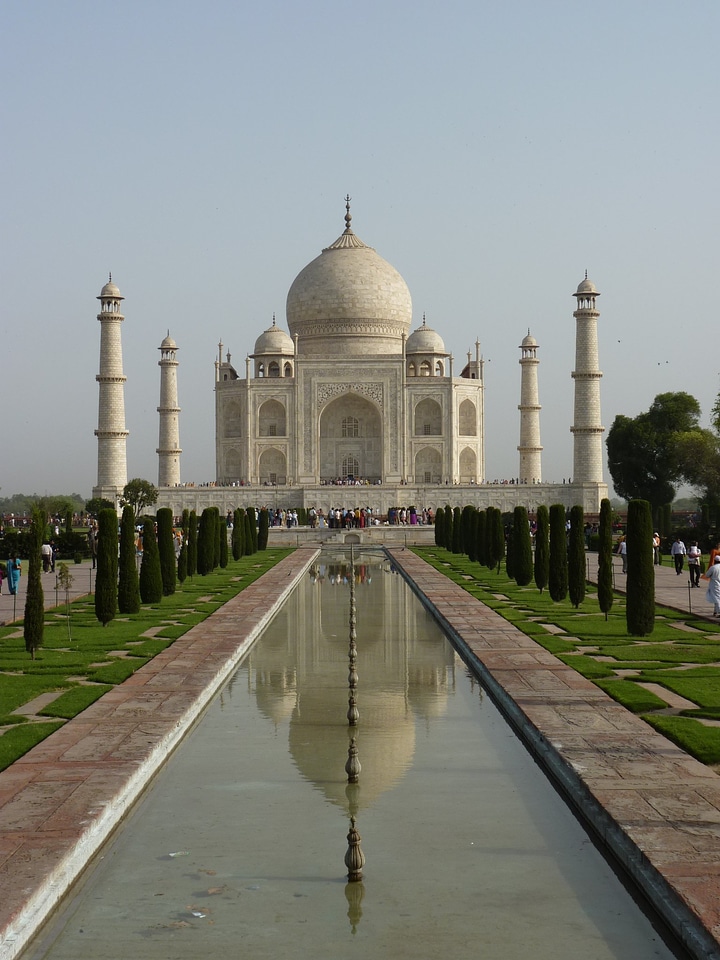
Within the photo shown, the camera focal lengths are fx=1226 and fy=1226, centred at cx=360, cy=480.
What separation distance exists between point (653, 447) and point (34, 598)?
3307 centimetres

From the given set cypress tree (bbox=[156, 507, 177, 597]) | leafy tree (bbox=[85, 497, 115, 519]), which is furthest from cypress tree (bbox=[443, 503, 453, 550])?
cypress tree (bbox=[156, 507, 177, 597])

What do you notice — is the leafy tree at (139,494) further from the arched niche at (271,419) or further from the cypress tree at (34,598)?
the cypress tree at (34,598)

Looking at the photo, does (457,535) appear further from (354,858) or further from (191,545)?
(354,858)

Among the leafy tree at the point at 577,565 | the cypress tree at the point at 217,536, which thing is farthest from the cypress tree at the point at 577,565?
the cypress tree at the point at 217,536

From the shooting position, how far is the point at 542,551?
1532cm

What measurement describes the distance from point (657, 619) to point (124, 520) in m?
5.48

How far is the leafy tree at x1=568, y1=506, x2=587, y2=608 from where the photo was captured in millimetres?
13117

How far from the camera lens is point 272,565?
68.6 ft

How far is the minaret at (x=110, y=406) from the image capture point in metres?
35.3

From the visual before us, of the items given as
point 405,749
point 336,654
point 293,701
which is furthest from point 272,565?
point 405,749

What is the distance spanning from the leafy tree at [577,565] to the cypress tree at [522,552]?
8.14 ft

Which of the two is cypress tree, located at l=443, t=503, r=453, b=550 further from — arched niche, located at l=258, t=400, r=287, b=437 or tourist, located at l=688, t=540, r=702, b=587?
arched niche, located at l=258, t=400, r=287, b=437

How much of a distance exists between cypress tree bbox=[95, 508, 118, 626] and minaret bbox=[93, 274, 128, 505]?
2410cm

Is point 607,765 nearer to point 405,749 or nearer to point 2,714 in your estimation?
point 405,749
